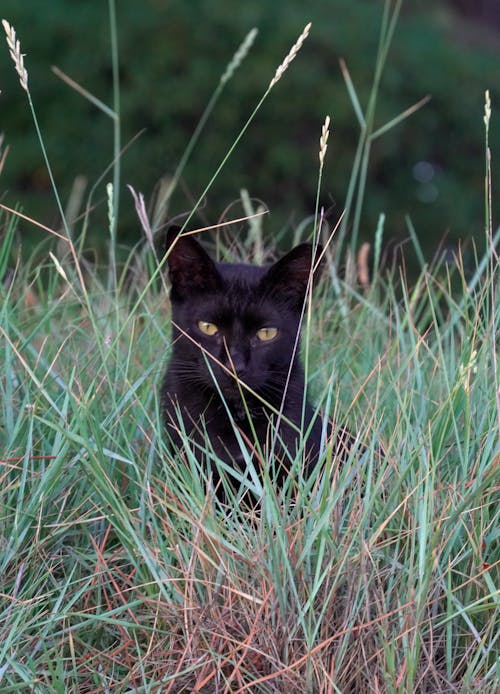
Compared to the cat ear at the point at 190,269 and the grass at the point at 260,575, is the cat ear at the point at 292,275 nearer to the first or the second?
the cat ear at the point at 190,269

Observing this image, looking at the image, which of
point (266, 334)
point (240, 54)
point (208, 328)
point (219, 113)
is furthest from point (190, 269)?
point (219, 113)

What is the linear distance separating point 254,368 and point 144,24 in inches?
185

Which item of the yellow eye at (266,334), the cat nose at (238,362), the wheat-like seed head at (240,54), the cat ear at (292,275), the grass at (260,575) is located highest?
Answer: the wheat-like seed head at (240,54)

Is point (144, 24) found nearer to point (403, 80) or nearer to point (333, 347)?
point (403, 80)

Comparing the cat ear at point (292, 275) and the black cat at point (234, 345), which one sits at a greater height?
the cat ear at point (292, 275)

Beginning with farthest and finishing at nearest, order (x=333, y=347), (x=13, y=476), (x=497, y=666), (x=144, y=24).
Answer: (x=144, y=24), (x=333, y=347), (x=13, y=476), (x=497, y=666)

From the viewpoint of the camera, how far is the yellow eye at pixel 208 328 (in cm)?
Answer: 298

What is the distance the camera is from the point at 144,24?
6984 mm

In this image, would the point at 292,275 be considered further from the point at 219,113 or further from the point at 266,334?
the point at 219,113

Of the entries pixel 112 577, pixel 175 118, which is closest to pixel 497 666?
pixel 112 577

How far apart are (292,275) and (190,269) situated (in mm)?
290

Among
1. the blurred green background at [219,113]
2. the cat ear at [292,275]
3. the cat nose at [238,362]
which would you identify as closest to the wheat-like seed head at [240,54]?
the cat ear at [292,275]

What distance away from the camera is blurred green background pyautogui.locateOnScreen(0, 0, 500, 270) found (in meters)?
6.82

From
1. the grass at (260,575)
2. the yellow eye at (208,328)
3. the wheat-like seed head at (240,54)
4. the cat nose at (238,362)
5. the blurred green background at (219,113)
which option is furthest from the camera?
the blurred green background at (219,113)
